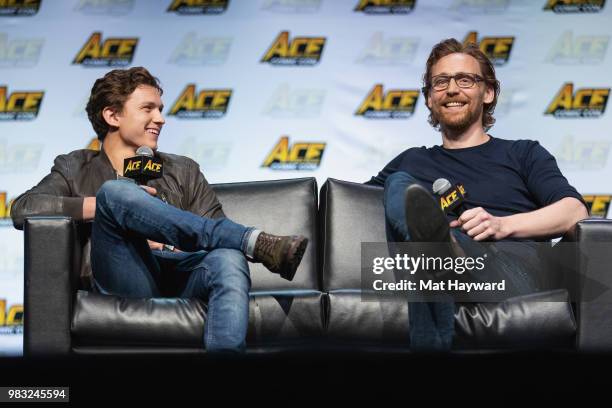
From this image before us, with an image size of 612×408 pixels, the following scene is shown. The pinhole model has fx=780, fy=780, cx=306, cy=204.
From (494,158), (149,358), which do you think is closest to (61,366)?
(149,358)

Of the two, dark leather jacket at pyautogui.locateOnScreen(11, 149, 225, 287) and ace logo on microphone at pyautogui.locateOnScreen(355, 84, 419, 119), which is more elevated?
ace logo on microphone at pyautogui.locateOnScreen(355, 84, 419, 119)

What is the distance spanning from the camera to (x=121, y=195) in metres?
2.15

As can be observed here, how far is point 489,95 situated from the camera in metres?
2.88

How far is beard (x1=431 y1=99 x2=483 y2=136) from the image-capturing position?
274 cm

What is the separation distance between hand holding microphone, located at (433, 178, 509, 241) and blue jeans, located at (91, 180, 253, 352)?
1.85ft

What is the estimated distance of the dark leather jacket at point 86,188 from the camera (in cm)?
249

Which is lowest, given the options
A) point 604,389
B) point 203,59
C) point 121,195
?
point 604,389

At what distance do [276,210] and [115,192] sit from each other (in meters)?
0.94

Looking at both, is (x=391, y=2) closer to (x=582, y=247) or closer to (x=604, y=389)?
(x=582, y=247)

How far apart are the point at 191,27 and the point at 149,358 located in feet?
11.3

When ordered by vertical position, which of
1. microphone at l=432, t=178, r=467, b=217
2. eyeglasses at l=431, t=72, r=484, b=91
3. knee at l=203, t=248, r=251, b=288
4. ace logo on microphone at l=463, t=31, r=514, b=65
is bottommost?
knee at l=203, t=248, r=251, b=288

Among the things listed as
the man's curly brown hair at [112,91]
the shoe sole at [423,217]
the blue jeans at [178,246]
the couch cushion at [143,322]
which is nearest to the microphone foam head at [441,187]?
the shoe sole at [423,217]

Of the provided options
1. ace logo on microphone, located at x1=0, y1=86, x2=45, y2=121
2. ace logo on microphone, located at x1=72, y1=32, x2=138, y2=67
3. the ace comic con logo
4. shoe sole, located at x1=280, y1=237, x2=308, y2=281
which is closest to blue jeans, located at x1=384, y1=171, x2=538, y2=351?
shoe sole, located at x1=280, y1=237, x2=308, y2=281

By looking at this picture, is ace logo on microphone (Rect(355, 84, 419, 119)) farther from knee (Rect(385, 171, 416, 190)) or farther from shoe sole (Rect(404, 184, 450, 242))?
shoe sole (Rect(404, 184, 450, 242))
